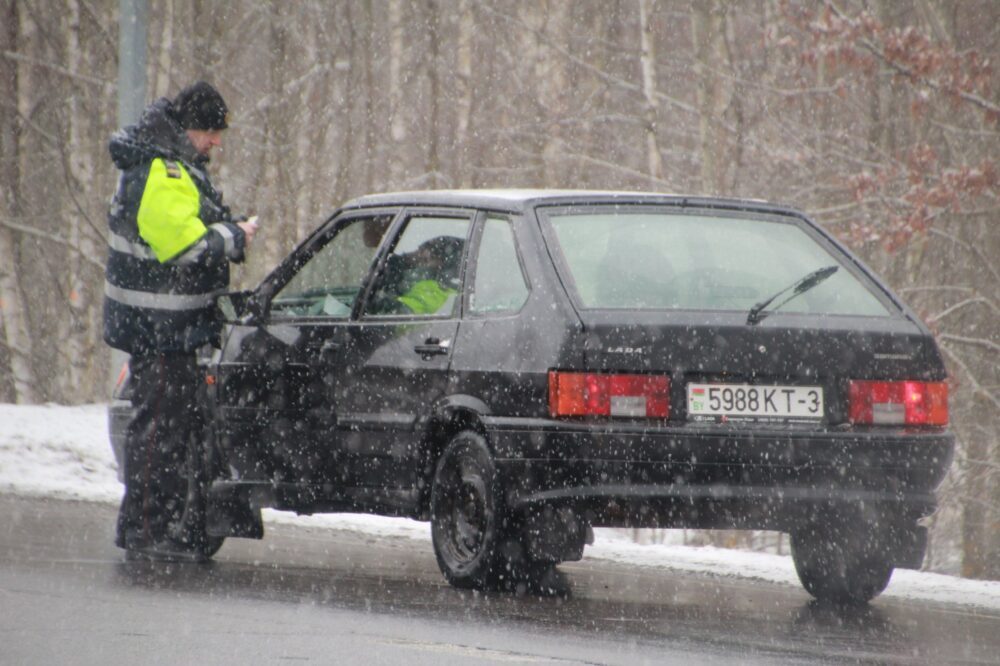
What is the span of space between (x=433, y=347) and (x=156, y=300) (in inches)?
64.0

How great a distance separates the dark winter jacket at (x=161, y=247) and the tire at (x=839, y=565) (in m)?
2.73

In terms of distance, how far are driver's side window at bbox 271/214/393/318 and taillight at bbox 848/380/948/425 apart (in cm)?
224

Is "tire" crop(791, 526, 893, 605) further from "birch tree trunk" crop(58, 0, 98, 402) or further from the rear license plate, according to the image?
"birch tree trunk" crop(58, 0, 98, 402)

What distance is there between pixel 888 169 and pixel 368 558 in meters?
7.51

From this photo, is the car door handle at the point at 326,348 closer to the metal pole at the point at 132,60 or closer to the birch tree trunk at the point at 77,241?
the metal pole at the point at 132,60

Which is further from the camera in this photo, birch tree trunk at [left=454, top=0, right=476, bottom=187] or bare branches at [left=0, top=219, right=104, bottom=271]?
birch tree trunk at [left=454, top=0, right=476, bottom=187]

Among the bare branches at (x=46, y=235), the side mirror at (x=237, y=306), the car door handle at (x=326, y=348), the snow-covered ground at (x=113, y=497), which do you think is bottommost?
the snow-covered ground at (x=113, y=497)

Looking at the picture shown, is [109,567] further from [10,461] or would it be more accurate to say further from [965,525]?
[965,525]

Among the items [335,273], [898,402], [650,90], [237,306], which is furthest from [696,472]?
[650,90]

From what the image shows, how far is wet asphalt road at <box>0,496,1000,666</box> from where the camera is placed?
602 centimetres

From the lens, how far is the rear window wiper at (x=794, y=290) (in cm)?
737

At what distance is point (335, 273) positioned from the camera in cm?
882

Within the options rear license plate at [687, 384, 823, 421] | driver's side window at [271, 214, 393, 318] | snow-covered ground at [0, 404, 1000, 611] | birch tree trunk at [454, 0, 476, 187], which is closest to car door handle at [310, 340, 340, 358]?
driver's side window at [271, 214, 393, 318]

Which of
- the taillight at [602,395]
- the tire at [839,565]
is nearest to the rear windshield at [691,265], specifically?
the taillight at [602,395]
